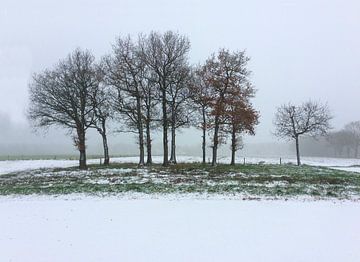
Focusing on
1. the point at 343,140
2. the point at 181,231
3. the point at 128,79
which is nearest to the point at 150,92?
the point at 128,79

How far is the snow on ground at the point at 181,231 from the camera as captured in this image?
8.05m

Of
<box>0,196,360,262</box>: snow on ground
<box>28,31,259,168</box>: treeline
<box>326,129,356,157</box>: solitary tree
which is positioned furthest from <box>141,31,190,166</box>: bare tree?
<box>326,129,356,157</box>: solitary tree

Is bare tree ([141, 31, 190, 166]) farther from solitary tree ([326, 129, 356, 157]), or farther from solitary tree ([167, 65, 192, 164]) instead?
solitary tree ([326, 129, 356, 157])

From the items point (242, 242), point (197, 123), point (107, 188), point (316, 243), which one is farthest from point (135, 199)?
point (197, 123)

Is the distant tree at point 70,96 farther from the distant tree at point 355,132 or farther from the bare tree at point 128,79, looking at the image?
the distant tree at point 355,132

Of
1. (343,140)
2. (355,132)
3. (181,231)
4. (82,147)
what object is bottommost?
(181,231)

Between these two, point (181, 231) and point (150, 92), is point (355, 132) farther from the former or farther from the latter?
point (181, 231)

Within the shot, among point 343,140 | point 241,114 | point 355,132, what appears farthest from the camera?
point 355,132

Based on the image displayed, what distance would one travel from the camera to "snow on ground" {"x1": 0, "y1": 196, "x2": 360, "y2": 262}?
8.05 meters

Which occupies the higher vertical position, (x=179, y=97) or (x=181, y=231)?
(x=179, y=97)

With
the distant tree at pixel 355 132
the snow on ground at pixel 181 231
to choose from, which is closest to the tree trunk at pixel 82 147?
the snow on ground at pixel 181 231

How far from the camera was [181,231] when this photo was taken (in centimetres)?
1005

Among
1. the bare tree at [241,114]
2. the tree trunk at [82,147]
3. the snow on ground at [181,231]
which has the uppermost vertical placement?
the bare tree at [241,114]

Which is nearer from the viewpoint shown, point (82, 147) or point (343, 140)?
point (82, 147)
